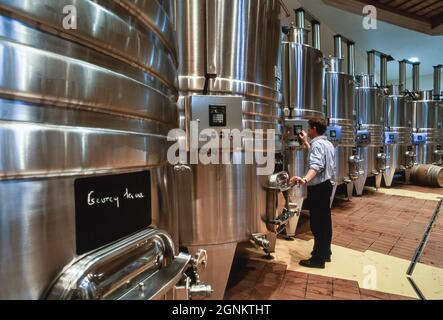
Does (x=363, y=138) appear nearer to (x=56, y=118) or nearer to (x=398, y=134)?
(x=398, y=134)

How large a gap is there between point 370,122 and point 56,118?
6.05 m

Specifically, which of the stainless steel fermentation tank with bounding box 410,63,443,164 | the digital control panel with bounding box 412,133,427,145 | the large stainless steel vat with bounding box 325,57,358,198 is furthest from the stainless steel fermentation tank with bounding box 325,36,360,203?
the stainless steel fermentation tank with bounding box 410,63,443,164

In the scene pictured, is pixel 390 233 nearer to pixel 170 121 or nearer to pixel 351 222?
pixel 351 222

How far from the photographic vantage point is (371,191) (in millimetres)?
5906

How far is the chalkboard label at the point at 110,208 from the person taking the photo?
473 mm

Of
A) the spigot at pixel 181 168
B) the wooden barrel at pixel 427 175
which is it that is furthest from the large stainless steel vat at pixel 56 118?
the wooden barrel at pixel 427 175

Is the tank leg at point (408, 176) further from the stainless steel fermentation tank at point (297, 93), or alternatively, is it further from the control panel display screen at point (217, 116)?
the control panel display screen at point (217, 116)

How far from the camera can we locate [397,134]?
21.5ft

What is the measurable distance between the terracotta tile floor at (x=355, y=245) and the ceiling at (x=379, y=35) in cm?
327

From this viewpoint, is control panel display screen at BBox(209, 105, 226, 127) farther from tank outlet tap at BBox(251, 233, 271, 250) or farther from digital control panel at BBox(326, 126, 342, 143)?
digital control panel at BBox(326, 126, 342, 143)

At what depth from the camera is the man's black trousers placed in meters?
2.44

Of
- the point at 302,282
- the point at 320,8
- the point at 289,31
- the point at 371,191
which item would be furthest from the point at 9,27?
the point at 371,191

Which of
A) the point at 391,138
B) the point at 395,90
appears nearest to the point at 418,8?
the point at 395,90

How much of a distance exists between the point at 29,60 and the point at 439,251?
135 inches
